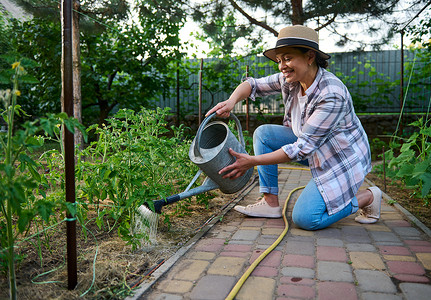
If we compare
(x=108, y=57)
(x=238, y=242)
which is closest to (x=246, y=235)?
(x=238, y=242)

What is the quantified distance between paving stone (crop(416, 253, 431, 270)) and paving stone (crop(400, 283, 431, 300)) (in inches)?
9.4

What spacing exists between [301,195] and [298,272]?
790mm

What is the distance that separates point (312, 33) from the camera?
2342 millimetres

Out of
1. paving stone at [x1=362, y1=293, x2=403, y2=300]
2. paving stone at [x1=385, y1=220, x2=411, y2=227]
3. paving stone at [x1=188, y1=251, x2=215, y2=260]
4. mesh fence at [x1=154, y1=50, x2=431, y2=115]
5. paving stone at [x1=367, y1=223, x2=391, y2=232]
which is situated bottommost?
paving stone at [x1=362, y1=293, x2=403, y2=300]

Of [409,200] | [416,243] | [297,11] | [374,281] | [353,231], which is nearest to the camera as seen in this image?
[374,281]

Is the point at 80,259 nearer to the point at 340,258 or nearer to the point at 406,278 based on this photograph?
the point at 340,258

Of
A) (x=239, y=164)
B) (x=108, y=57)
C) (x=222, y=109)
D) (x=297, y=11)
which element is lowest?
(x=239, y=164)

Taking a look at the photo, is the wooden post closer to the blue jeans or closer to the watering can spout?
the watering can spout

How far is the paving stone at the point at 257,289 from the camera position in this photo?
62.0 inches

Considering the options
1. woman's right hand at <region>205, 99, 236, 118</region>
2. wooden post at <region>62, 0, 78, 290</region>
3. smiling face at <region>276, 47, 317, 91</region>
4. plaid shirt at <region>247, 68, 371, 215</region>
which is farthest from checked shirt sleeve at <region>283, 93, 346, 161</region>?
wooden post at <region>62, 0, 78, 290</region>

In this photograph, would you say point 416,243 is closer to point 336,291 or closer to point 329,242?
point 329,242

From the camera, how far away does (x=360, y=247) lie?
212 cm

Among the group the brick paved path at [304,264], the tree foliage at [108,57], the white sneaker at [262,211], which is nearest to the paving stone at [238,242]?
the brick paved path at [304,264]

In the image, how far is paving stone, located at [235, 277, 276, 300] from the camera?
1575mm
